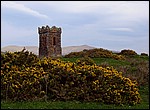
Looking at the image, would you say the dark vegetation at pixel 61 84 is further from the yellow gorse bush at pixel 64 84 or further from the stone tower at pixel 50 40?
the stone tower at pixel 50 40

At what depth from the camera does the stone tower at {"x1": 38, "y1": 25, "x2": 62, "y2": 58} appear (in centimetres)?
5138

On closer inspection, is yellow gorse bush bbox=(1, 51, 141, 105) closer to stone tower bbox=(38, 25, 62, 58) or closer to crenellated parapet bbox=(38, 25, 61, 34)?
stone tower bbox=(38, 25, 62, 58)

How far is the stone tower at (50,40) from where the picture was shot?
51.4 meters

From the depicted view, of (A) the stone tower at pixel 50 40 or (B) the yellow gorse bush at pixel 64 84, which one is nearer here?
(B) the yellow gorse bush at pixel 64 84

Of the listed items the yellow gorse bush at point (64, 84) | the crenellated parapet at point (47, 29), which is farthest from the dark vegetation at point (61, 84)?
the crenellated parapet at point (47, 29)

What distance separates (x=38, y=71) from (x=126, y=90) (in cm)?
367

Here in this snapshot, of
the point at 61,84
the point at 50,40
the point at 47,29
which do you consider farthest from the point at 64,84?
the point at 47,29

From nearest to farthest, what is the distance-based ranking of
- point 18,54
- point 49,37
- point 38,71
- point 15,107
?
1. point 15,107
2. point 38,71
3. point 18,54
4. point 49,37

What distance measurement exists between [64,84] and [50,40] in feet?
123

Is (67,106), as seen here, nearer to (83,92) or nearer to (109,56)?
(83,92)

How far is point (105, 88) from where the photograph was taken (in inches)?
547

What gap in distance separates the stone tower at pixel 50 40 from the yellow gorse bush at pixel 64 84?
36303 millimetres

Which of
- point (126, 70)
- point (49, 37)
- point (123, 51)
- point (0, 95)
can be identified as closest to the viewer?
point (0, 95)

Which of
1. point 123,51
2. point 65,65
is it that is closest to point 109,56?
point 123,51
